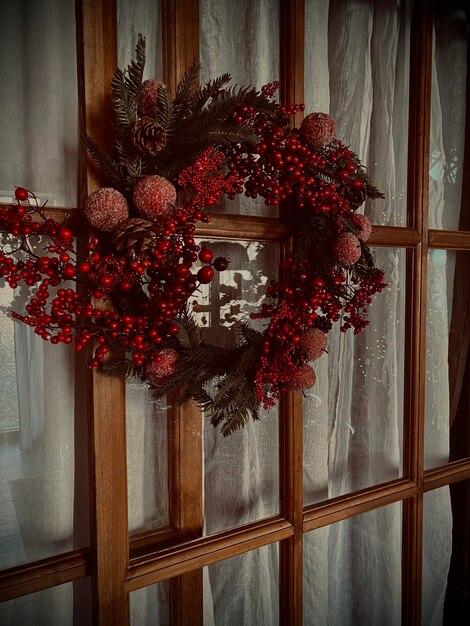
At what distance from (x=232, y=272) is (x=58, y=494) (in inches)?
19.9

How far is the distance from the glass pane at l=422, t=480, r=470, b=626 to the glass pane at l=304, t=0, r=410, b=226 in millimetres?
775

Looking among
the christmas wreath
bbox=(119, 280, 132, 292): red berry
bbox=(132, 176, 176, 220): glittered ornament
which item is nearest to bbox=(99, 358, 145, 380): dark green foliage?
the christmas wreath

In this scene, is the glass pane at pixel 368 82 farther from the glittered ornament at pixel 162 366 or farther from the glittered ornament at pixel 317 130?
the glittered ornament at pixel 162 366

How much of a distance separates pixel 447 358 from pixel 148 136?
0.96 m

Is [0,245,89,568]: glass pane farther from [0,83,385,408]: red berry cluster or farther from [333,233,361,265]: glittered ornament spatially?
[333,233,361,265]: glittered ornament

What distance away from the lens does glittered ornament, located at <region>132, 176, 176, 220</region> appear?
671mm

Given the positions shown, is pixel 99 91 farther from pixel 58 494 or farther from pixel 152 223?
pixel 58 494

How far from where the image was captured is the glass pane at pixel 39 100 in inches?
28.7

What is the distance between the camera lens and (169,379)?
2.52 feet

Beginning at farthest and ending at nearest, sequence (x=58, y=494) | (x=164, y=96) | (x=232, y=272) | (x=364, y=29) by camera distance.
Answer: (x=364, y=29) < (x=232, y=272) < (x=58, y=494) < (x=164, y=96)

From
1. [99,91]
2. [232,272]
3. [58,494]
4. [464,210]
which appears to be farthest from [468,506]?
[99,91]

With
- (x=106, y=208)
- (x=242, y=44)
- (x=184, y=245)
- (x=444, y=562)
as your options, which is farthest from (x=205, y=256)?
(x=444, y=562)

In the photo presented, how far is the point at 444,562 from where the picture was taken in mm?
1251

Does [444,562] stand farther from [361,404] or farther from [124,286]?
[124,286]
